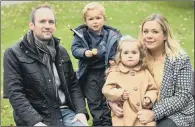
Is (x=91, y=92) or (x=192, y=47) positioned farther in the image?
(x=192, y=47)

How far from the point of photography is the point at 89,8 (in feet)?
15.3

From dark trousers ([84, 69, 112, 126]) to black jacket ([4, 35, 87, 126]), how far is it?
1.45 feet

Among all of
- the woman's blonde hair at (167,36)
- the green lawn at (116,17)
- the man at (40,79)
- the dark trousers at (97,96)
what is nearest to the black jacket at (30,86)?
the man at (40,79)

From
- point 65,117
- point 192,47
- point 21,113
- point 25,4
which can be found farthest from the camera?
point 25,4

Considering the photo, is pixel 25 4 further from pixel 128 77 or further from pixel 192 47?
pixel 128 77

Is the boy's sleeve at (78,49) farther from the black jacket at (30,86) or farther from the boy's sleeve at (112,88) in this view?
the boy's sleeve at (112,88)

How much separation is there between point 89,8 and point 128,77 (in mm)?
866

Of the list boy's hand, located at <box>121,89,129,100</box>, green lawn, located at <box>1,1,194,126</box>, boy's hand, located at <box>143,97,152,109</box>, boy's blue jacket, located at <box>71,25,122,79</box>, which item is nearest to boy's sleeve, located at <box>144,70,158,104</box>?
boy's hand, located at <box>143,97,152,109</box>

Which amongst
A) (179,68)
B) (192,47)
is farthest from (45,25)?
(192,47)

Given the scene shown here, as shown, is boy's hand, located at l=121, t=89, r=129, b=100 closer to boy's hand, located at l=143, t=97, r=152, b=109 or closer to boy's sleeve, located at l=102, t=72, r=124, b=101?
boy's sleeve, located at l=102, t=72, r=124, b=101

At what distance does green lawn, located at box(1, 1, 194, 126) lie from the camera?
12.7 m

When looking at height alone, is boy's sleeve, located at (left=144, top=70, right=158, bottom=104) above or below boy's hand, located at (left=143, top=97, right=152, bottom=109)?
above

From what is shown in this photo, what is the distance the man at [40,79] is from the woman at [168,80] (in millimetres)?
444

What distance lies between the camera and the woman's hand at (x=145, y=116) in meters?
4.13
